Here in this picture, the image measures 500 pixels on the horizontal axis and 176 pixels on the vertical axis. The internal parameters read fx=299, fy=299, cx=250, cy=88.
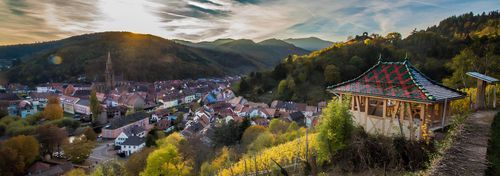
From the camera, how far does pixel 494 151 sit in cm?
674

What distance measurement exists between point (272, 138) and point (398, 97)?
1681 centimetres

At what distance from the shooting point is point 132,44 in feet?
525

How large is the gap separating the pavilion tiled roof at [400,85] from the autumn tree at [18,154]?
107 feet

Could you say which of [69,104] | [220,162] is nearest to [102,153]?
[220,162]

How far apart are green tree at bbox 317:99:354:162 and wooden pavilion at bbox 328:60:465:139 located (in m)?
1.30

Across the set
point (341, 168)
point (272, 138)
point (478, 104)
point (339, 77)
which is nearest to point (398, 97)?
point (341, 168)

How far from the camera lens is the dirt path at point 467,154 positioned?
5569mm

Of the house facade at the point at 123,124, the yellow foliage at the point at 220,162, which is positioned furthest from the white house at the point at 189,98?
the yellow foliage at the point at 220,162

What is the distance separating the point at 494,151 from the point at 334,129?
3.81 meters

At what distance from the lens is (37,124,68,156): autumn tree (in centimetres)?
3553

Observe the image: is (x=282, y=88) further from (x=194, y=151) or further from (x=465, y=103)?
(x=465, y=103)

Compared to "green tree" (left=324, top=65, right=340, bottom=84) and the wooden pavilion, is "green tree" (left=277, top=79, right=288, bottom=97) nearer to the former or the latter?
"green tree" (left=324, top=65, right=340, bottom=84)

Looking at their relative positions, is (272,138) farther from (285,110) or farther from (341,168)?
(285,110)

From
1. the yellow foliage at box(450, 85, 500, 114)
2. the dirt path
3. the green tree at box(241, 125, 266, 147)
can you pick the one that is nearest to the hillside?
the green tree at box(241, 125, 266, 147)
